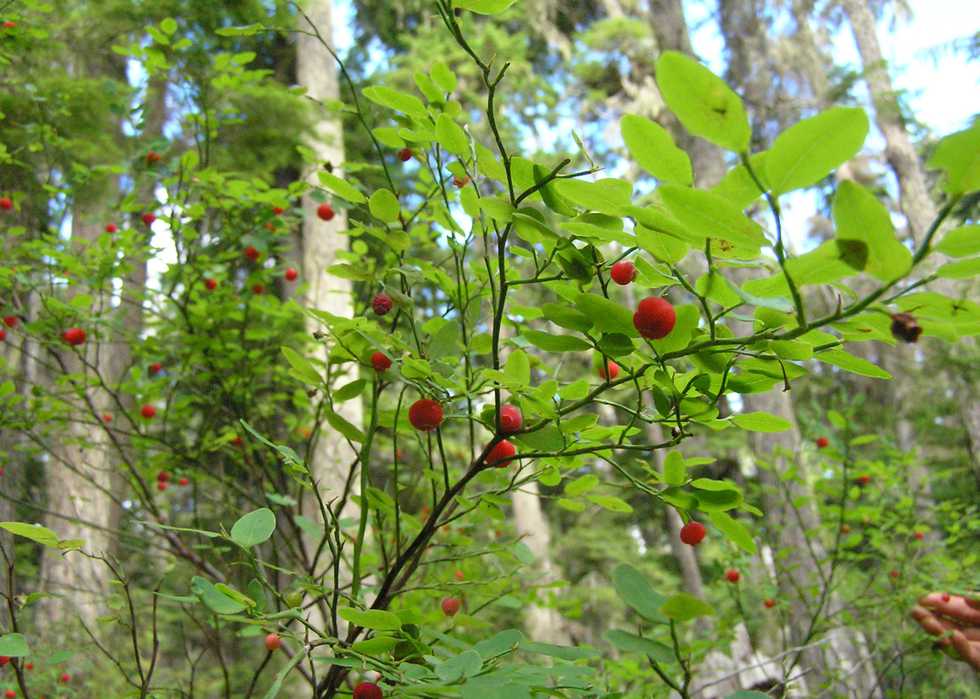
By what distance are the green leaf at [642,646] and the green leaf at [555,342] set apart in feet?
1.14

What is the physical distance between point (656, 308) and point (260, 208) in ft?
7.42

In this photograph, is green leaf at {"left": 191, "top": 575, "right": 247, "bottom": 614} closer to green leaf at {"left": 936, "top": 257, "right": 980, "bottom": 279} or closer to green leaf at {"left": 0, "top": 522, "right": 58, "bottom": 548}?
green leaf at {"left": 0, "top": 522, "right": 58, "bottom": 548}

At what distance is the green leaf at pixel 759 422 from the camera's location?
2.93ft

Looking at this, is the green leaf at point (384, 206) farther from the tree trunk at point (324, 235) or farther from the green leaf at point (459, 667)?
the tree trunk at point (324, 235)

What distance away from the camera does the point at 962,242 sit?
57cm

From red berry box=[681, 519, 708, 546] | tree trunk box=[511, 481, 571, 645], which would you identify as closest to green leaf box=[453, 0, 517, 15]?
red berry box=[681, 519, 708, 546]

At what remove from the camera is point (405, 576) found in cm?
116

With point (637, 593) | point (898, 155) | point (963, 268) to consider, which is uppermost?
point (898, 155)

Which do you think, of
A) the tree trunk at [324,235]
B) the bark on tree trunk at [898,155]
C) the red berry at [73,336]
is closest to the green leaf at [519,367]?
the red berry at [73,336]

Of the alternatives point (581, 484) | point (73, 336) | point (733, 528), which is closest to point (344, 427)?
point (581, 484)

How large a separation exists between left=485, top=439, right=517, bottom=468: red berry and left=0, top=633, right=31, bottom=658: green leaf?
24.4 inches

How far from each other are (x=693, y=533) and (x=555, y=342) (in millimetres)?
423

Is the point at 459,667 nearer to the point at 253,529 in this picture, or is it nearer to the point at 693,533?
the point at 253,529

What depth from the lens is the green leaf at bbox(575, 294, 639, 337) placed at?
31.1 inches
